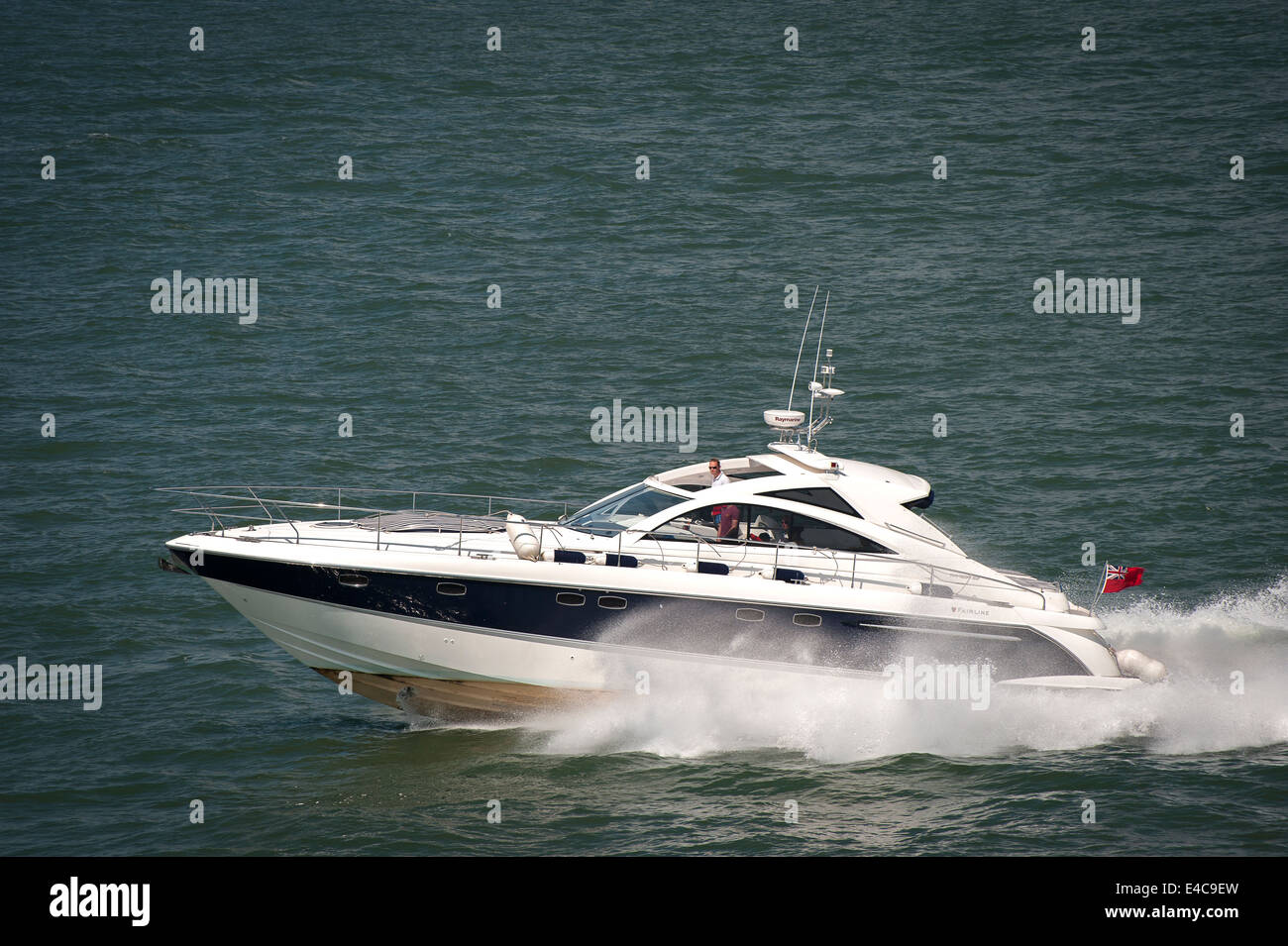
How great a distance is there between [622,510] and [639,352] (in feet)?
46.0

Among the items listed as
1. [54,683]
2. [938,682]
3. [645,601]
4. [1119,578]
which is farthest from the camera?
[54,683]

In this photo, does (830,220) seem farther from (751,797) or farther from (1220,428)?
(751,797)

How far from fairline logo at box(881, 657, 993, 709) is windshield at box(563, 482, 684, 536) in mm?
3329

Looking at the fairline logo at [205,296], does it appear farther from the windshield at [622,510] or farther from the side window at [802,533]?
the side window at [802,533]

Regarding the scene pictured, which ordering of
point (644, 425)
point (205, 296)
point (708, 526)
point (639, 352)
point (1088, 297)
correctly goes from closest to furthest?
point (708, 526) < point (644, 425) < point (639, 352) < point (1088, 297) < point (205, 296)

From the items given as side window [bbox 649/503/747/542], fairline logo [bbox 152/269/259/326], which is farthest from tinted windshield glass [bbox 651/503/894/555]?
fairline logo [bbox 152/269/259/326]

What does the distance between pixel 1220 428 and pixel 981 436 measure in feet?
15.6

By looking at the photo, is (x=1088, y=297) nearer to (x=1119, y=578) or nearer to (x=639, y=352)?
(x=639, y=352)

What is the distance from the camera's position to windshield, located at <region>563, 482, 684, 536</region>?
52.7ft
